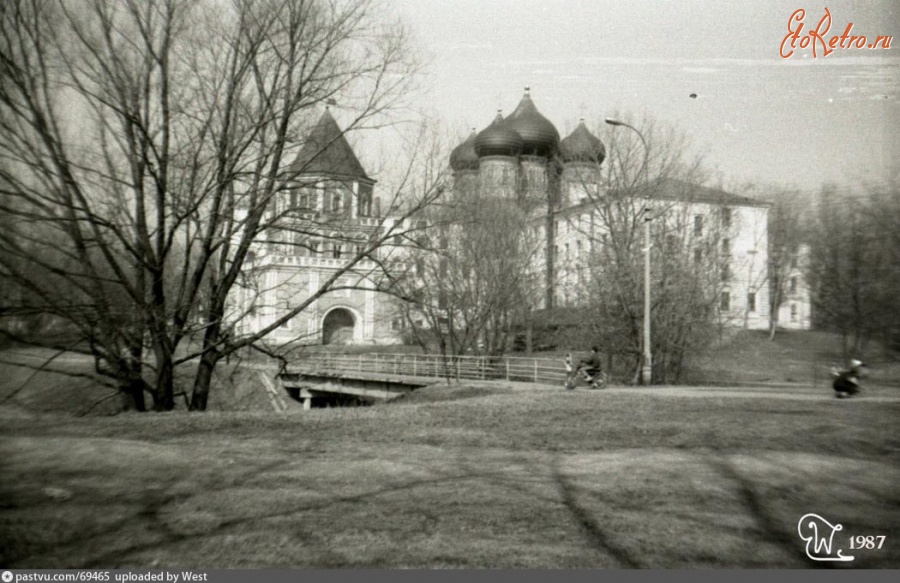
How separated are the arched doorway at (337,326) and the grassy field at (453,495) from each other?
3511 millimetres

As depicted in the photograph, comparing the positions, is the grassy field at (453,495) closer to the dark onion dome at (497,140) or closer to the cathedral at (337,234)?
the cathedral at (337,234)

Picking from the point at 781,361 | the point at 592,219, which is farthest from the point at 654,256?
the point at 781,361

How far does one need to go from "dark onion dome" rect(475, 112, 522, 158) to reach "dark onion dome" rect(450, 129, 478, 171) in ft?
0.29

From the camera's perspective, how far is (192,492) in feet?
13.8

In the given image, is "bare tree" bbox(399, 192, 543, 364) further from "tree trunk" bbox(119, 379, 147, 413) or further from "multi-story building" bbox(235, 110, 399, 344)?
"tree trunk" bbox(119, 379, 147, 413)

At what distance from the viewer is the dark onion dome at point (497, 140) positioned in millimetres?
8091

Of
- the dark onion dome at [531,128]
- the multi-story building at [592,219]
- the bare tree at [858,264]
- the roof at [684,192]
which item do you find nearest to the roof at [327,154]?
the dark onion dome at [531,128]

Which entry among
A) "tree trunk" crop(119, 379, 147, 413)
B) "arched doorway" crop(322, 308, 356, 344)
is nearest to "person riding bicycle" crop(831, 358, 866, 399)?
"arched doorway" crop(322, 308, 356, 344)

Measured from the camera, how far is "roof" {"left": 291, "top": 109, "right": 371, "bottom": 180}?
9.29 meters

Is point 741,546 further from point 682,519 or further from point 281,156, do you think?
→ point 281,156

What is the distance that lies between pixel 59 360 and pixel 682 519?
6.28 metres

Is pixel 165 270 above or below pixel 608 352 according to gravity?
above

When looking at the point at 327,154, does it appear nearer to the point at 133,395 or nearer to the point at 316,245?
the point at 316,245

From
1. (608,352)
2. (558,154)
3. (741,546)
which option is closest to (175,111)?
(741,546)
